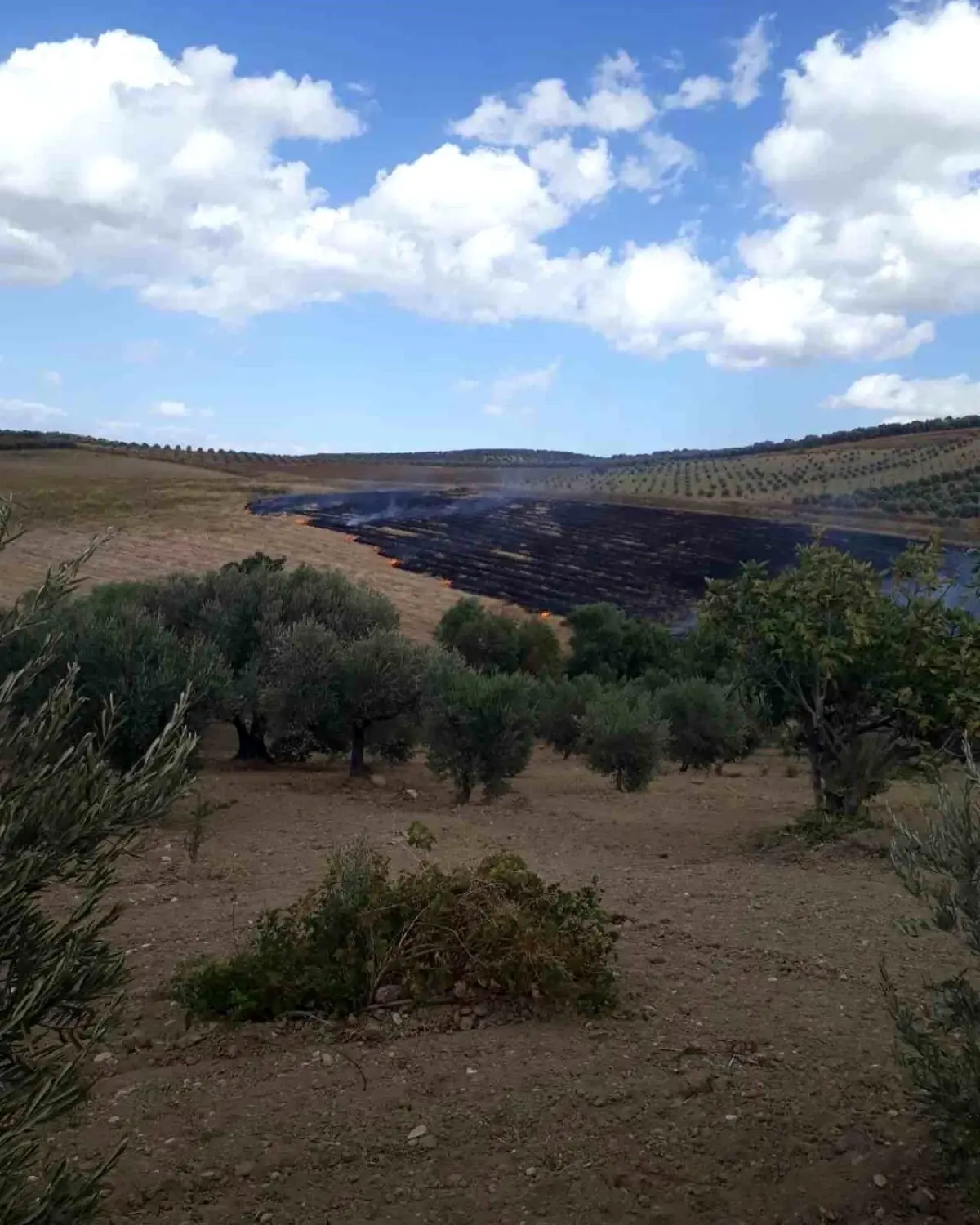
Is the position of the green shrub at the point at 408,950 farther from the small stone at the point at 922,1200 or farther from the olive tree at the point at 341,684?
the olive tree at the point at 341,684

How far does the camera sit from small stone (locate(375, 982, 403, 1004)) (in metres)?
6.99

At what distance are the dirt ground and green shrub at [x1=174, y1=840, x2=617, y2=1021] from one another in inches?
8.8

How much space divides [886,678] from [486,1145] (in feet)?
28.2

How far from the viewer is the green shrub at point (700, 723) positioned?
2319 cm

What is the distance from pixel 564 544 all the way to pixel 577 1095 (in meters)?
59.6

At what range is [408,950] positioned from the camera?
23.7 ft

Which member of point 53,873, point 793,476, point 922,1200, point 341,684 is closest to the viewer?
point 53,873

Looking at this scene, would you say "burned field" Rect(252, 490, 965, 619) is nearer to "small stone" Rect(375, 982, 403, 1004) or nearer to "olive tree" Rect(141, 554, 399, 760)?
"olive tree" Rect(141, 554, 399, 760)

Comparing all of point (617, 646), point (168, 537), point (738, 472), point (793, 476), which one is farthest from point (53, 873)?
point (738, 472)

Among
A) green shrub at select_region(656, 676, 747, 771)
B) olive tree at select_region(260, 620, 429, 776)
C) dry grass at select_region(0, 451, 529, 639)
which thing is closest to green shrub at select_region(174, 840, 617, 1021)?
olive tree at select_region(260, 620, 429, 776)

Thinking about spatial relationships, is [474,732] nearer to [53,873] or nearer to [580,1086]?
[580,1086]

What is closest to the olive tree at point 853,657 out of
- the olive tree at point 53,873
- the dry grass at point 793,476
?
the olive tree at point 53,873

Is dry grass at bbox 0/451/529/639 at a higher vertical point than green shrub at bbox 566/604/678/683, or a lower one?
higher

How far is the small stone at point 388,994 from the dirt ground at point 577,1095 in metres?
0.16
